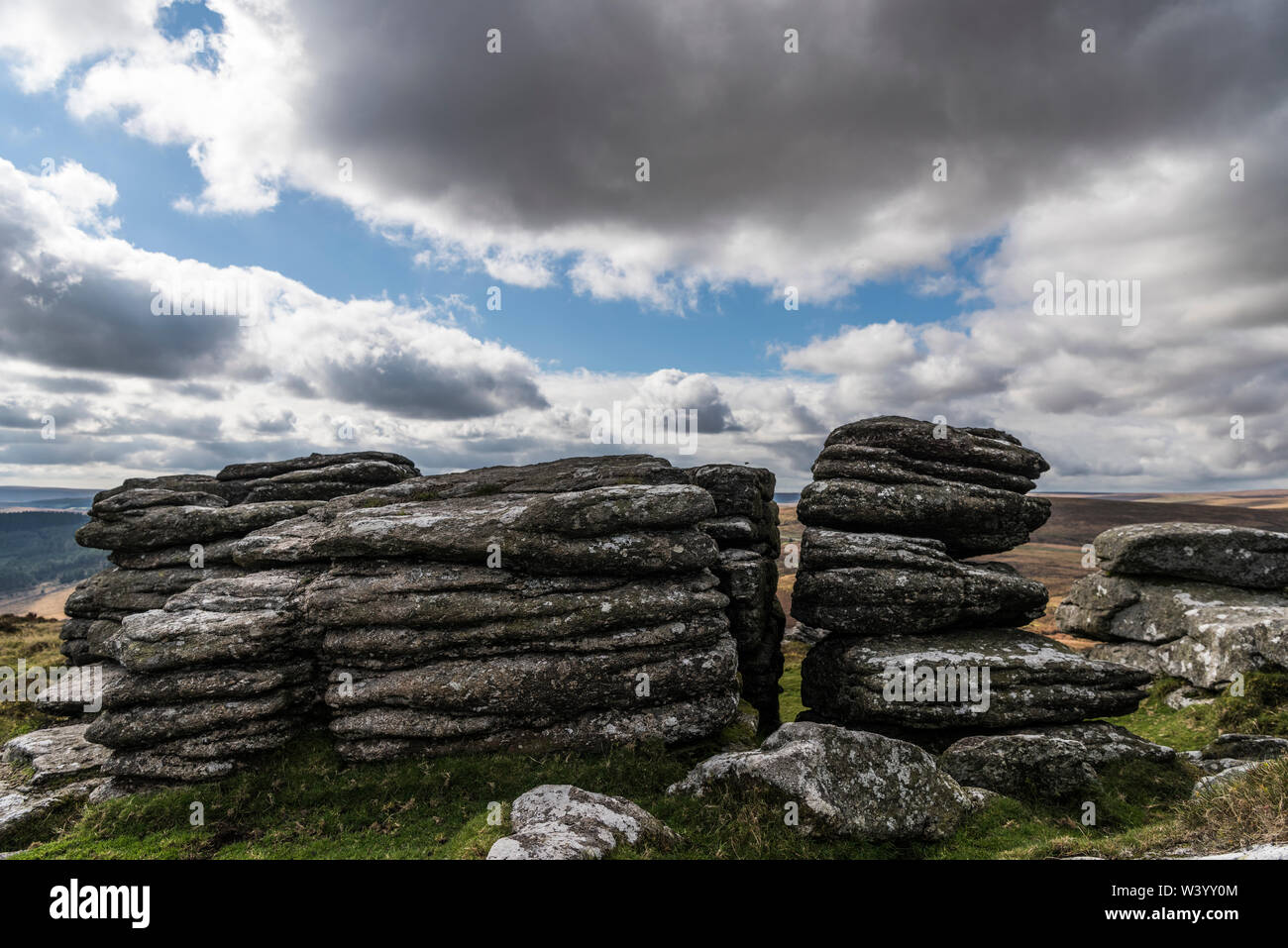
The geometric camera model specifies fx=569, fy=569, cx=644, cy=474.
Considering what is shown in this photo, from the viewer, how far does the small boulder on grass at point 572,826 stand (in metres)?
11.7

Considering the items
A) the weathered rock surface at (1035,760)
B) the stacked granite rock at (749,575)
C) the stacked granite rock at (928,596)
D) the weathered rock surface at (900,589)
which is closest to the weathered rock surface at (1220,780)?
the weathered rock surface at (1035,760)

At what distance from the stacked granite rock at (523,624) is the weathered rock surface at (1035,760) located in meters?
8.10

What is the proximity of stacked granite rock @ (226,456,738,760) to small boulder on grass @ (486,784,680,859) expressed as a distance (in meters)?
4.70

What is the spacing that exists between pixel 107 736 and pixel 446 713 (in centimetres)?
1052

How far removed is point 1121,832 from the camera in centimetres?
A: 1568

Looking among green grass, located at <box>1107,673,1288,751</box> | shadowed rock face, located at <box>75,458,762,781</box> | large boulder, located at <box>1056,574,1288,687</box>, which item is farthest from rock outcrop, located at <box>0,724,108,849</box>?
large boulder, located at <box>1056,574,1288,687</box>

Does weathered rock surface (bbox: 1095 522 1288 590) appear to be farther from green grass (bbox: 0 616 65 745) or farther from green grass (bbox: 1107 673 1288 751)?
green grass (bbox: 0 616 65 745)

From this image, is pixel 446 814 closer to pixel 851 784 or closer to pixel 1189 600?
pixel 851 784

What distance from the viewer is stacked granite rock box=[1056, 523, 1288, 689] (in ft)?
91.8

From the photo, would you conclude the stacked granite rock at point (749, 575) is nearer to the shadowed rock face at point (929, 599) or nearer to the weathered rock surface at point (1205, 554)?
the shadowed rock face at point (929, 599)

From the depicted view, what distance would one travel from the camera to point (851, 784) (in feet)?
50.0

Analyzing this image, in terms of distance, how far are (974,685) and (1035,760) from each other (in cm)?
390

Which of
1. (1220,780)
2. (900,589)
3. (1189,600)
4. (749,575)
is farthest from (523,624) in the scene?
(1189,600)

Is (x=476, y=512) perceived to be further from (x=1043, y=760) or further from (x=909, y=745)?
(x=1043, y=760)
